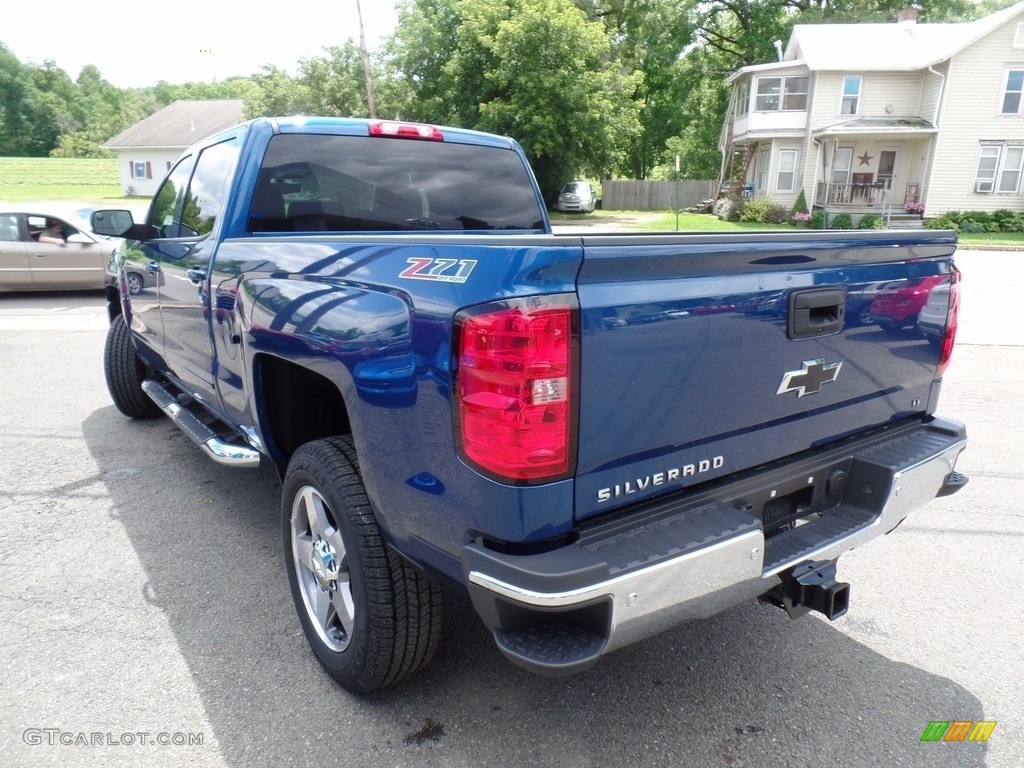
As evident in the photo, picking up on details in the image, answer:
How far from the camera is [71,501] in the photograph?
4.35 meters

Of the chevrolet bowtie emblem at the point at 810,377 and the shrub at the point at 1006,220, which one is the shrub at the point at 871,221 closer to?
the shrub at the point at 1006,220

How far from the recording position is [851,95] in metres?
29.2

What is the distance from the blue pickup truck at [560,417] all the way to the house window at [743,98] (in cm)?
3237

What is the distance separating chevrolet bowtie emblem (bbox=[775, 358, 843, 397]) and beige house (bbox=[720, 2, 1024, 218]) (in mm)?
27739

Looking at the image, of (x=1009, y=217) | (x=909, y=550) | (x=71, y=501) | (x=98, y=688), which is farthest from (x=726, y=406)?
(x=1009, y=217)

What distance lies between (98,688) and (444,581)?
151 centimetres

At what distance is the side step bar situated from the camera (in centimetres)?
332

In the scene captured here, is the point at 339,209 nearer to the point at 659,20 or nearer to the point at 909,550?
the point at 909,550

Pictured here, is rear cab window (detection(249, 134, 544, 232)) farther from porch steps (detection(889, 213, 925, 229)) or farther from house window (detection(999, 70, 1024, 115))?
house window (detection(999, 70, 1024, 115))

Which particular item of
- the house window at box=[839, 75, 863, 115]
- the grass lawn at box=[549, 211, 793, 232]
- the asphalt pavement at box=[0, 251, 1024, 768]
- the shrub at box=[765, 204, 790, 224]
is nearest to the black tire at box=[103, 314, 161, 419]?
the asphalt pavement at box=[0, 251, 1024, 768]

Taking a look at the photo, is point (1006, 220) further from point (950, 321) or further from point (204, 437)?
point (204, 437)

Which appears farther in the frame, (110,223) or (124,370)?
(124,370)

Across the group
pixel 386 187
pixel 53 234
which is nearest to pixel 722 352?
pixel 386 187

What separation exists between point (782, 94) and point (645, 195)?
8784 millimetres
